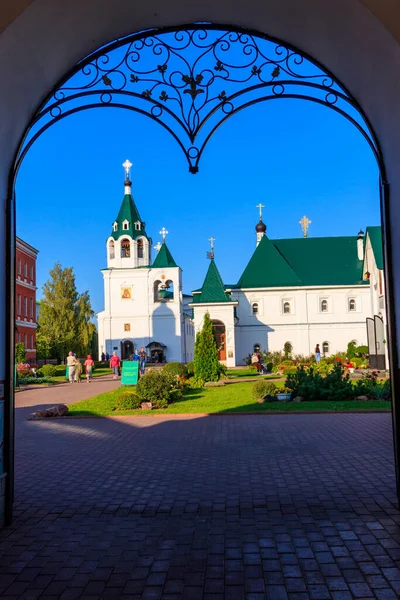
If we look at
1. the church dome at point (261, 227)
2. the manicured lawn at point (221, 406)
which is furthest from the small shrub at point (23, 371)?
the church dome at point (261, 227)

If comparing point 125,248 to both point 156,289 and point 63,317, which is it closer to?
point 156,289

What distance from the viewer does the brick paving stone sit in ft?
13.7

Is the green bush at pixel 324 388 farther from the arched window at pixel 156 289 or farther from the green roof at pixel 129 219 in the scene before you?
the green roof at pixel 129 219

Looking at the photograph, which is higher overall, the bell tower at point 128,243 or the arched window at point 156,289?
the bell tower at point 128,243

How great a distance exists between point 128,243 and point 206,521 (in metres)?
50.4

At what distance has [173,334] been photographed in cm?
5369

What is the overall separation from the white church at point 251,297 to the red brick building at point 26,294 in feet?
29.6

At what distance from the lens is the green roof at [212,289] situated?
148 feet

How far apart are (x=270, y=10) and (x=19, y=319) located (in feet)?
131

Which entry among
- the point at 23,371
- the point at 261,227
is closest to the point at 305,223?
the point at 261,227

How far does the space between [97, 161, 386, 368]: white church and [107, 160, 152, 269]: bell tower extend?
0.33ft

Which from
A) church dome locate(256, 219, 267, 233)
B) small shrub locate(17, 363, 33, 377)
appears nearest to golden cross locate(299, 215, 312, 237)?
church dome locate(256, 219, 267, 233)

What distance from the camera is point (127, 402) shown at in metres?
15.6

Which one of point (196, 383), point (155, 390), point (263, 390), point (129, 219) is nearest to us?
point (155, 390)
